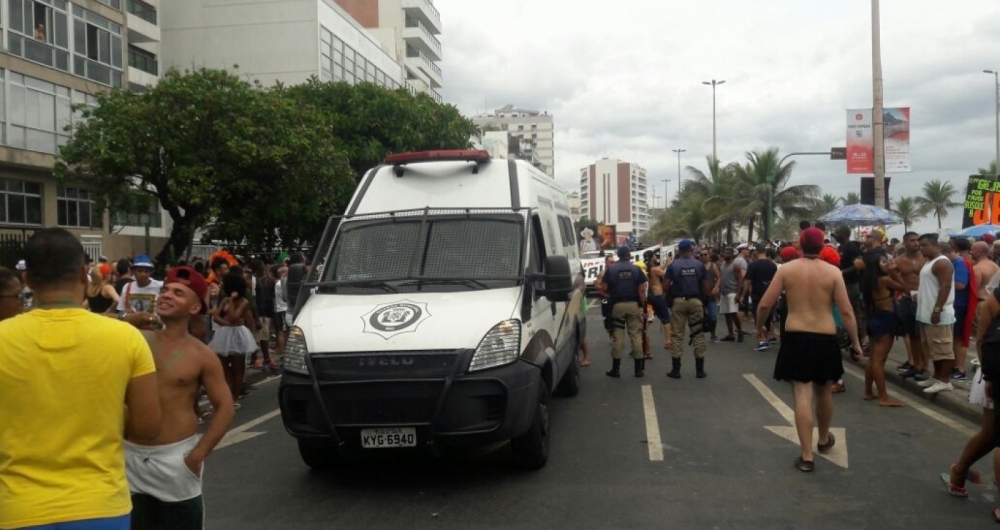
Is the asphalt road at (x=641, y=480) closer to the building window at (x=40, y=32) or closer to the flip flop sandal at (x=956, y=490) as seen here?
the flip flop sandal at (x=956, y=490)

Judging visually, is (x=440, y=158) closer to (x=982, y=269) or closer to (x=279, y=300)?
(x=279, y=300)

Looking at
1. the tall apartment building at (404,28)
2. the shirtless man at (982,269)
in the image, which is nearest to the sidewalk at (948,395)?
the shirtless man at (982,269)

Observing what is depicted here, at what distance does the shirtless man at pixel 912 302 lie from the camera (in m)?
10.4

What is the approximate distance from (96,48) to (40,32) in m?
2.97

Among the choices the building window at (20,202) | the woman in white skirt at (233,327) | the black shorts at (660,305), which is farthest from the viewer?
the building window at (20,202)

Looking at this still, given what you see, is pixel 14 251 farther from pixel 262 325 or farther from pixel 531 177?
pixel 531 177

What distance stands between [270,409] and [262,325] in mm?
4226

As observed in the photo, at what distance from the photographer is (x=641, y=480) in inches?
267

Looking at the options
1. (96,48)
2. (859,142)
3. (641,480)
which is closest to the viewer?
(641,480)

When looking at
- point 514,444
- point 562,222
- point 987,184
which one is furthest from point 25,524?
point 987,184

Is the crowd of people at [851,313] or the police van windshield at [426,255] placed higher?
the police van windshield at [426,255]

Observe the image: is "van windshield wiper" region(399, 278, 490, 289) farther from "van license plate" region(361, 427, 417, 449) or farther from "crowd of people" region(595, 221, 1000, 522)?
"crowd of people" region(595, 221, 1000, 522)

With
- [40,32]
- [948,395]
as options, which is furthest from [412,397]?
[40,32]

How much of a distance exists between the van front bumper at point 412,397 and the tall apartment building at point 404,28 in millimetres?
56333
